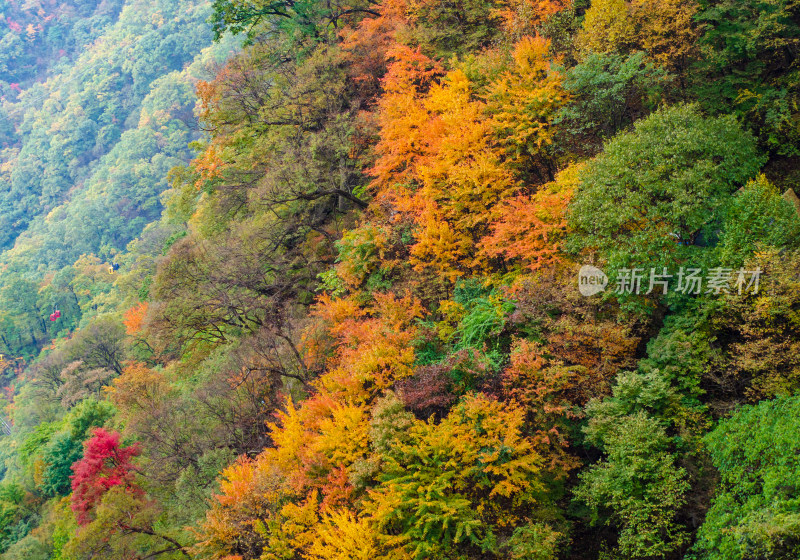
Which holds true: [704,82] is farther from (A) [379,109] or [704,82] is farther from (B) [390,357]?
(B) [390,357]

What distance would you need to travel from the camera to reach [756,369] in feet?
39.5

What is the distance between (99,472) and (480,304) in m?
21.6

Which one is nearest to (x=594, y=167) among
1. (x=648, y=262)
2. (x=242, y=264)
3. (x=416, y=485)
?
(x=648, y=262)

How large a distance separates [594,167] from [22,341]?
8414cm

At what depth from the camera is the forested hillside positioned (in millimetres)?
12367
